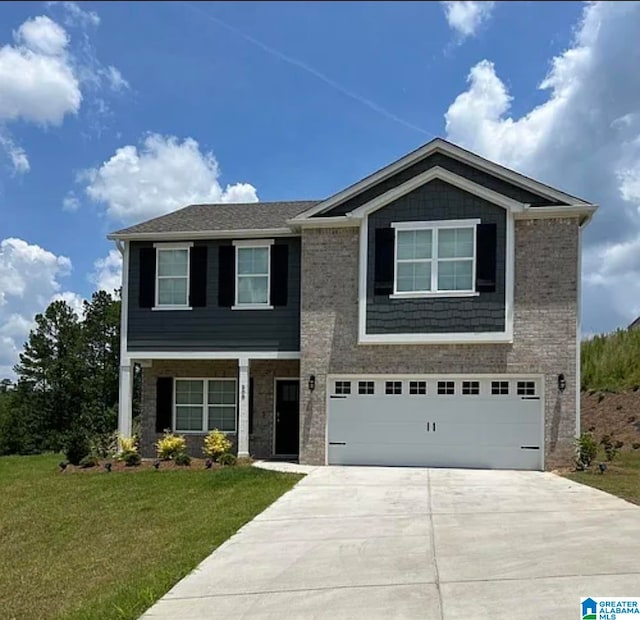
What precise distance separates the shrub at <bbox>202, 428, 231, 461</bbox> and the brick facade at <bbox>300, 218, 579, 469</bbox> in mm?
1863

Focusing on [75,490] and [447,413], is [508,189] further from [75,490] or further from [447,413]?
[75,490]

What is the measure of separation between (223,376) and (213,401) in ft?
2.28

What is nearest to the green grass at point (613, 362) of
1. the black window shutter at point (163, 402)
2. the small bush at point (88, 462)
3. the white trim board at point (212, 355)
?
the white trim board at point (212, 355)

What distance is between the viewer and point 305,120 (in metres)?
6.50

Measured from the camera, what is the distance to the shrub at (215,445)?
16.9 m

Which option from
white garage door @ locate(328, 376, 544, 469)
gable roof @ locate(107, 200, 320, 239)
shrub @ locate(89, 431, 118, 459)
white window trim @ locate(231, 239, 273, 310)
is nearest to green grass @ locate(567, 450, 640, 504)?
white garage door @ locate(328, 376, 544, 469)

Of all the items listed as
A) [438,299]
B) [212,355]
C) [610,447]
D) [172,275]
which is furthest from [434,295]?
[172,275]

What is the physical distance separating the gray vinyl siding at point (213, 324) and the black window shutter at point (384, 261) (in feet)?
7.06

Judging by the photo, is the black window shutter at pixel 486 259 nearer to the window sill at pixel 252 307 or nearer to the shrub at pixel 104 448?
the window sill at pixel 252 307

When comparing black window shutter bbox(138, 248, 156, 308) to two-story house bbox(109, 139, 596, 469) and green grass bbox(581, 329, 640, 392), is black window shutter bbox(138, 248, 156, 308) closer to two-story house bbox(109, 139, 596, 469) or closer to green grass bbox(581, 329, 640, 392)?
two-story house bbox(109, 139, 596, 469)

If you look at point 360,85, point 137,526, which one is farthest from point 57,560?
point 360,85

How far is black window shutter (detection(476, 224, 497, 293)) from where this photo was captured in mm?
15758

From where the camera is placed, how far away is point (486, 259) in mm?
15797

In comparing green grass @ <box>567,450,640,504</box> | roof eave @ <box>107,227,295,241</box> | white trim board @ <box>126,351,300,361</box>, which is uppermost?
roof eave @ <box>107,227,295,241</box>
